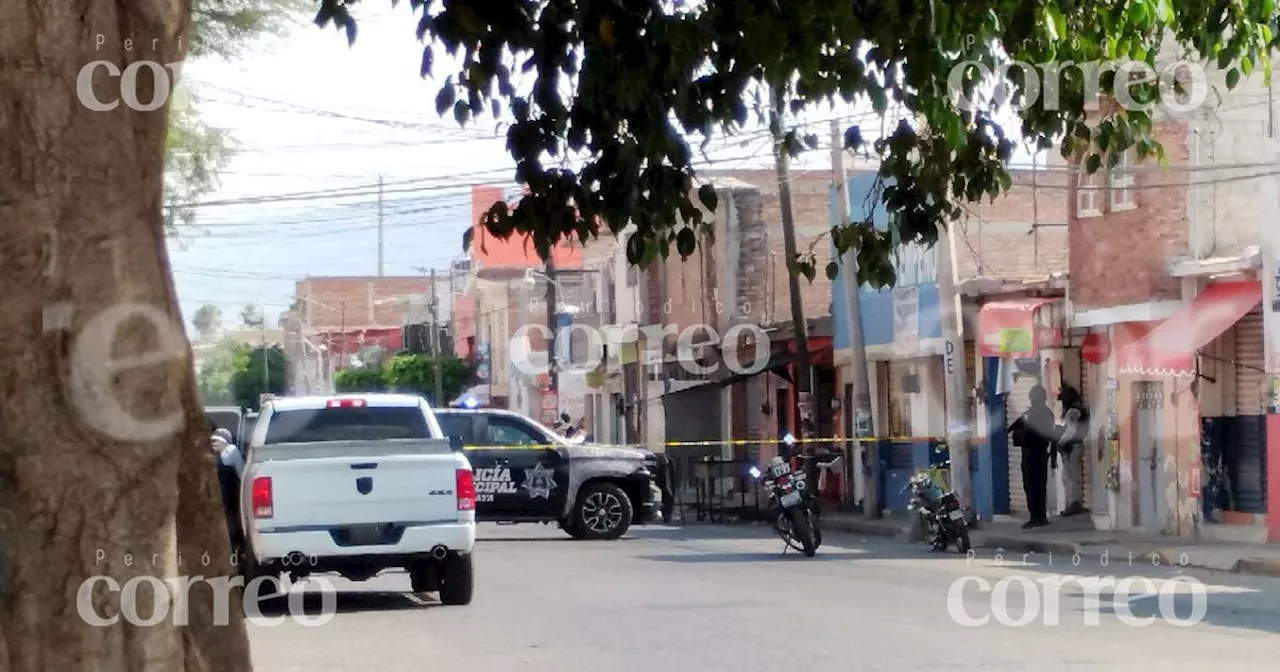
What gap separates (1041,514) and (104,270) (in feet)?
77.4

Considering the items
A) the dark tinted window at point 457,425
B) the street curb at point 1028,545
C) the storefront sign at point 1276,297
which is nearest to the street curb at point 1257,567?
the street curb at point 1028,545

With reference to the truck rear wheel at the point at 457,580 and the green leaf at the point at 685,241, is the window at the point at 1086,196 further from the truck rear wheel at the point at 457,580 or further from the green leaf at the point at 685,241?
the green leaf at the point at 685,241

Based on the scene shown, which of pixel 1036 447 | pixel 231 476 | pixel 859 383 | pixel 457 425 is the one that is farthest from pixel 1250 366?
pixel 231 476

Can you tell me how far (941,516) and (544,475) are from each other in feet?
19.5

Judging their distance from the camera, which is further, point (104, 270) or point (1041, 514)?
point (1041, 514)

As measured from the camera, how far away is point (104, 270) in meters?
5.19

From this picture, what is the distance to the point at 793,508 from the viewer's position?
910 inches

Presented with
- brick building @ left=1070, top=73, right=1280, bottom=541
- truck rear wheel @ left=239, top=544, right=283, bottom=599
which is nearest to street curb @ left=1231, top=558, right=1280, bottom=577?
brick building @ left=1070, top=73, right=1280, bottom=541

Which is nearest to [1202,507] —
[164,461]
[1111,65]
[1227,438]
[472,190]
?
[1227,438]

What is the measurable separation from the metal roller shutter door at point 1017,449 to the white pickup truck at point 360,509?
1603cm

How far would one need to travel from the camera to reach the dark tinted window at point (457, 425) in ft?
89.5

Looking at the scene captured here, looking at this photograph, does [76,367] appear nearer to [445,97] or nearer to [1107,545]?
[445,97]

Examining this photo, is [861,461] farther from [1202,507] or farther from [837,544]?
[1202,507]

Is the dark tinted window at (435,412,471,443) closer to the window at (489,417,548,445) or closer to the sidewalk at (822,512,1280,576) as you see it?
the window at (489,417,548,445)
